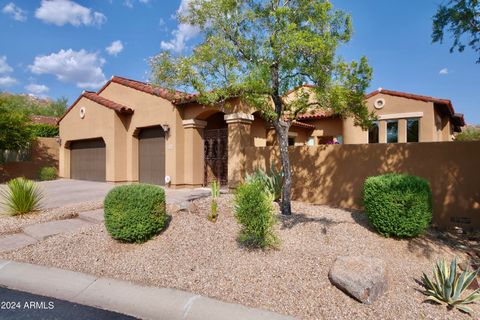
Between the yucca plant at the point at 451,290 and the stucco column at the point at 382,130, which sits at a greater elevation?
the stucco column at the point at 382,130

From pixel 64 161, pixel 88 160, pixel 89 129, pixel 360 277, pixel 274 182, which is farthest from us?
pixel 64 161

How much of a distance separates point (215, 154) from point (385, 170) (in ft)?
24.0

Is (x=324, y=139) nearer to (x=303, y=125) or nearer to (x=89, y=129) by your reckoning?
(x=303, y=125)

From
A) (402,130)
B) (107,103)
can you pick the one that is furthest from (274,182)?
(107,103)

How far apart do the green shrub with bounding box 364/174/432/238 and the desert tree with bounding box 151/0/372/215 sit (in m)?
2.36

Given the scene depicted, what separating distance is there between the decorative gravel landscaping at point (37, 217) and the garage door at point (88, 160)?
8781 mm

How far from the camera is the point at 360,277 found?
14.0 ft

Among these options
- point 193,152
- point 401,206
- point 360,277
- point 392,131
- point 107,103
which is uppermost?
point 107,103

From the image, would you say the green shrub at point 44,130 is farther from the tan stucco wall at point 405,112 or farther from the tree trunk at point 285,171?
the tan stucco wall at point 405,112

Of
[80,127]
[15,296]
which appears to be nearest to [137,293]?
[15,296]

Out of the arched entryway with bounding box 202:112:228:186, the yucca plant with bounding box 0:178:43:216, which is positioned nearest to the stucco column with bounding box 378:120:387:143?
the arched entryway with bounding box 202:112:228:186

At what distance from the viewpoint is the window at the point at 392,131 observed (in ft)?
51.8

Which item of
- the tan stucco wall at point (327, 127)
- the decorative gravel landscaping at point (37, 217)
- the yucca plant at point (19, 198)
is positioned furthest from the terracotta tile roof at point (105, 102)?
the tan stucco wall at point (327, 127)

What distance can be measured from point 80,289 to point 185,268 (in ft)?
5.21
